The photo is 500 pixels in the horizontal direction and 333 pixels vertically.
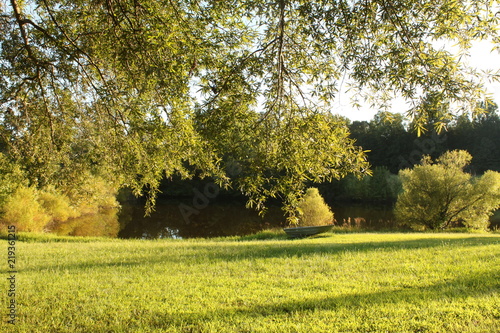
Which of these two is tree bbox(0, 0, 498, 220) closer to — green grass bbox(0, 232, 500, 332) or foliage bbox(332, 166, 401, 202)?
green grass bbox(0, 232, 500, 332)

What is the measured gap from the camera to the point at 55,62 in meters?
5.94

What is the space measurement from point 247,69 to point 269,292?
3463 millimetres

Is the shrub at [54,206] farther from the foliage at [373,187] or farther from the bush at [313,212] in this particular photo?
the foliage at [373,187]

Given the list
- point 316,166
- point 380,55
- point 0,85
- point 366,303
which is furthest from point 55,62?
point 366,303

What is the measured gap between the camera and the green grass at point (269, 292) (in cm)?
427

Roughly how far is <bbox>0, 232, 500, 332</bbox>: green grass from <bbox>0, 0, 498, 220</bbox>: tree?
1643 millimetres

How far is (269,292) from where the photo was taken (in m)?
5.53

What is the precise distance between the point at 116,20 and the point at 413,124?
4126 millimetres

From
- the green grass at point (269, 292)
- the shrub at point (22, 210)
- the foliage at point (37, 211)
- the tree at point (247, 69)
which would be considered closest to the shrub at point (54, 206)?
the foliage at point (37, 211)

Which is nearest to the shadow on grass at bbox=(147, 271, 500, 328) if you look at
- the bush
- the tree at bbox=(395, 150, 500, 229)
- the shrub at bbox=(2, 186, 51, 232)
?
the bush

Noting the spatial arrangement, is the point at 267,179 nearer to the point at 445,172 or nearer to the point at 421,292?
the point at 421,292

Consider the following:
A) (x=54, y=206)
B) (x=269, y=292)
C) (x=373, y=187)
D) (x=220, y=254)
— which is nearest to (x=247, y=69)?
(x=269, y=292)

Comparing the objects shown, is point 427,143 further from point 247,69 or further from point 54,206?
point 247,69

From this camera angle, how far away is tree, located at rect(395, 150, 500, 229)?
21.2 meters
